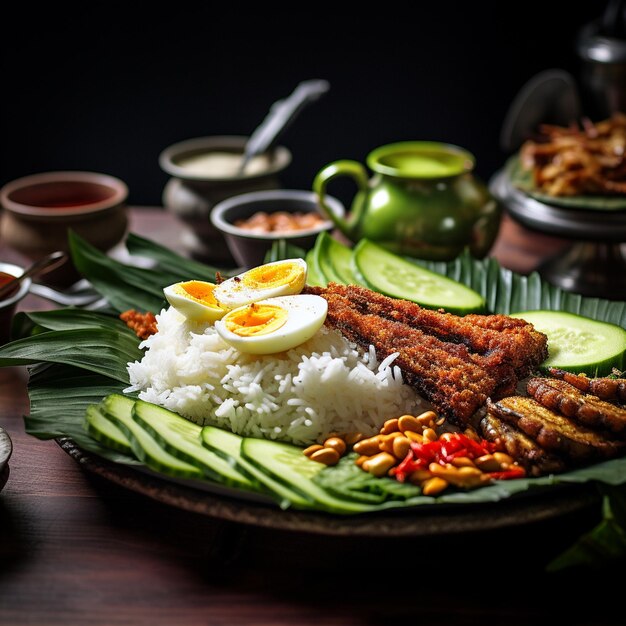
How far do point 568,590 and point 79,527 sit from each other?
1.18m

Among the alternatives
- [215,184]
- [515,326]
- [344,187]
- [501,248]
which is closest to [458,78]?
[344,187]

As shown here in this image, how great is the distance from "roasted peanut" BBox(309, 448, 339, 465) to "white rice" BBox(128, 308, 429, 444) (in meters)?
0.14

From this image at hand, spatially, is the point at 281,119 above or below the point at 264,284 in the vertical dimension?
above

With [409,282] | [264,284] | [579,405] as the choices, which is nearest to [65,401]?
[264,284]

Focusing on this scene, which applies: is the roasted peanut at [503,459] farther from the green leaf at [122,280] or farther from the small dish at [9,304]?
the small dish at [9,304]

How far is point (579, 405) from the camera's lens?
2.04 m

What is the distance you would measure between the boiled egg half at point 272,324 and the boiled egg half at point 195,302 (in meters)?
0.10

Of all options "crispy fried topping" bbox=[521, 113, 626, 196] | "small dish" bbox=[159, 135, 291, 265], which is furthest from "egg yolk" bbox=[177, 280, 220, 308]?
"crispy fried topping" bbox=[521, 113, 626, 196]

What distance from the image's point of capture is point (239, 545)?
194 cm

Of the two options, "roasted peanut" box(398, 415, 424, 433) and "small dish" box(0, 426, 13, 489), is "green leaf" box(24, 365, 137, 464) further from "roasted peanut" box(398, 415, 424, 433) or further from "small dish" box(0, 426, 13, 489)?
"roasted peanut" box(398, 415, 424, 433)

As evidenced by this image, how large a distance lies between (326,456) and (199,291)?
769mm

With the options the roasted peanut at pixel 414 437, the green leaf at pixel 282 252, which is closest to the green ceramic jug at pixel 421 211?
the green leaf at pixel 282 252

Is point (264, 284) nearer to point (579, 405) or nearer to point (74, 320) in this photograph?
point (74, 320)

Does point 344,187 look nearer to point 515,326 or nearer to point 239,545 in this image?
point 515,326
